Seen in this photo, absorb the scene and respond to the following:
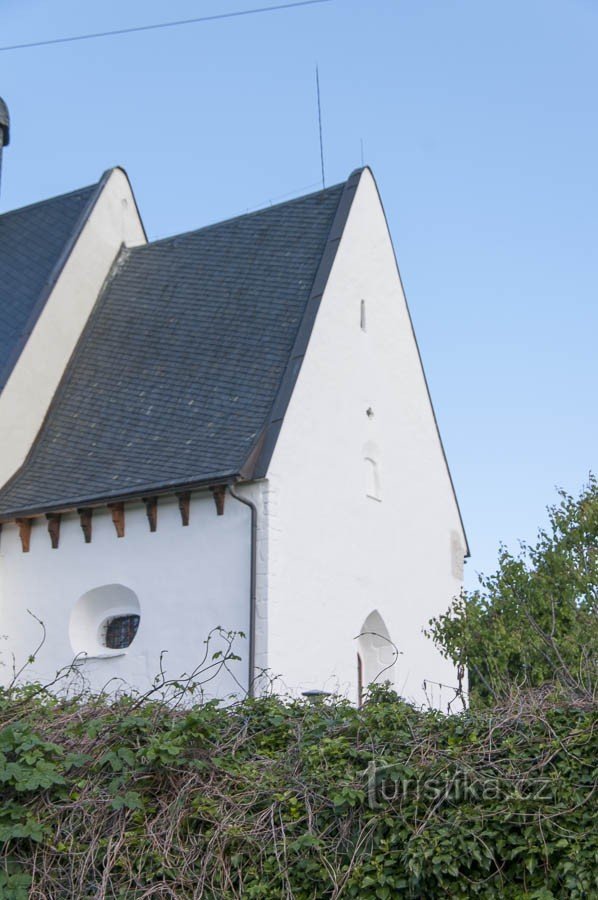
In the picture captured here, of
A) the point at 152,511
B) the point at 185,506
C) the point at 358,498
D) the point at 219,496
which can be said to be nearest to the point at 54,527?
the point at 152,511

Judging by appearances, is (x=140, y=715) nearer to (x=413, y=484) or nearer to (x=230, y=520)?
(x=230, y=520)

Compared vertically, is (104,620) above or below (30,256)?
below

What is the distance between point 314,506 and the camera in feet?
48.3

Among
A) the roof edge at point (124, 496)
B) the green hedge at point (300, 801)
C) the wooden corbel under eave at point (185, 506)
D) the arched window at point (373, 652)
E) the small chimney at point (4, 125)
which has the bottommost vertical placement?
the green hedge at point (300, 801)

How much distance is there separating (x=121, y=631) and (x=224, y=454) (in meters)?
2.66

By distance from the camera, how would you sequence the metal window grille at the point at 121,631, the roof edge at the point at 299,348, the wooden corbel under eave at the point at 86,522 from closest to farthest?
the roof edge at the point at 299,348
the metal window grille at the point at 121,631
the wooden corbel under eave at the point at 86,522

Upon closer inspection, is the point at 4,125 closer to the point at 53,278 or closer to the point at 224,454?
the point at 53,278

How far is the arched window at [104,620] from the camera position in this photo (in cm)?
1468

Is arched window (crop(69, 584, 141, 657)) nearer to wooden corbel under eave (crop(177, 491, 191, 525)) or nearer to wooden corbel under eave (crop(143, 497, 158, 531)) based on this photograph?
wooden corbel under eave (crop(143, 497, 158, 531))

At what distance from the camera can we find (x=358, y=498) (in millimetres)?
15750

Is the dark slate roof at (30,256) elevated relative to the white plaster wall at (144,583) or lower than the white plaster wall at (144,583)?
elevated

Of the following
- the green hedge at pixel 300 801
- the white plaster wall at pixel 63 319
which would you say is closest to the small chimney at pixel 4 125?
the white plaster wall at pixel 63 319

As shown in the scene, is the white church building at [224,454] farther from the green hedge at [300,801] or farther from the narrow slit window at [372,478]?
the green hedge at [300,801]

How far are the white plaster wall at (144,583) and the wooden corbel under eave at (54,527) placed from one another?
62mm
